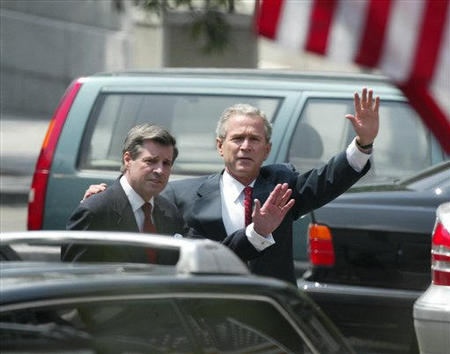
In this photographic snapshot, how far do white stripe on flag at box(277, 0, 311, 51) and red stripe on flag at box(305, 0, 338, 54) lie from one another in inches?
0.6

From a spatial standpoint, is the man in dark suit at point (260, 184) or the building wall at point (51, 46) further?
the building wall at point (51, 46)

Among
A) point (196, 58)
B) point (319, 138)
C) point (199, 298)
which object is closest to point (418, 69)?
point (199, 298)

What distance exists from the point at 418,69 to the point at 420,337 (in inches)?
129

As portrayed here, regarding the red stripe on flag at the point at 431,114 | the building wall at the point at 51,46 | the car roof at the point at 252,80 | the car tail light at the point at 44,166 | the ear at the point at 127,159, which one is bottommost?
the building wall at the point at 51,46

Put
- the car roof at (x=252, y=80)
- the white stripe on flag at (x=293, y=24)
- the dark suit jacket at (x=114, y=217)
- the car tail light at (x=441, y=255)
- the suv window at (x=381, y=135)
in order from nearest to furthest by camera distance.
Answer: the white stripe on flag at (x=293, y=24) → the dark suit jacket at (x=114, y=217) → the car tail light at (x=441, y=255) → the suv window at (x=381, y=135) → the car roof at (x=252, y=80)

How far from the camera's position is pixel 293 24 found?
3639mm

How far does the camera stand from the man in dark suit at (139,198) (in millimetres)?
5289

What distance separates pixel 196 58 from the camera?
70.5ft

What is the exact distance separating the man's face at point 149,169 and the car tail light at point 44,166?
3.78m

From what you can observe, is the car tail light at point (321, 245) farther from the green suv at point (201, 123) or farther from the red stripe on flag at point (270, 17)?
the red stripe on flag at point (270, 17)

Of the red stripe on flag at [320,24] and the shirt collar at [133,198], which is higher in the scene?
the red stripe on flag at [320,24]

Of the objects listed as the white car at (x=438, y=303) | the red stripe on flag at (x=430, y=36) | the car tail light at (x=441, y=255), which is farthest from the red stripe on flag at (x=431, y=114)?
the car tail light at (x=441, y=255)

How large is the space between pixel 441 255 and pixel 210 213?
1511 mm

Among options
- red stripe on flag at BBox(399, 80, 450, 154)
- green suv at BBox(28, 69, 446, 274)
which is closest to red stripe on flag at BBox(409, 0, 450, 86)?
red stripe on flag at BBox(399, 80, 450, 154)
